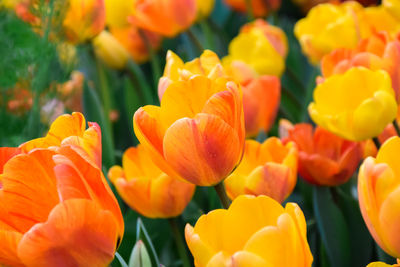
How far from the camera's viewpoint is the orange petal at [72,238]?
343 millimetres

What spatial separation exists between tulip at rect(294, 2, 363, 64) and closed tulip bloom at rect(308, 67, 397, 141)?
0.20 meters

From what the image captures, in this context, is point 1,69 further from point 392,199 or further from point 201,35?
point 201,35

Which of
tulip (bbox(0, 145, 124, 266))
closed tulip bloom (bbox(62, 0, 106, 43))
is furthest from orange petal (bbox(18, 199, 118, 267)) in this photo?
closed tulip bloom (bbox(62, 0, 106, 43))

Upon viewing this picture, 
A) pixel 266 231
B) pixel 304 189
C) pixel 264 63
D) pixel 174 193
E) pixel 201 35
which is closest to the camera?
pixel 266 231

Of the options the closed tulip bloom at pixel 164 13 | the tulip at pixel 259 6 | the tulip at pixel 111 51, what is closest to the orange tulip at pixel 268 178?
the closed tulip bloom at pixel 164 13

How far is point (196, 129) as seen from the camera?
1.36 ft

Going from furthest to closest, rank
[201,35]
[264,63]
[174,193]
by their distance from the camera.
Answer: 1. [201,35]
2. [264,63]
3. [174,193]

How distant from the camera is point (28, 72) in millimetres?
815

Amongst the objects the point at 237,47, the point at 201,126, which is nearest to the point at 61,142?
the point at 201,126

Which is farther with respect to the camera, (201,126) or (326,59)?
(326,59)

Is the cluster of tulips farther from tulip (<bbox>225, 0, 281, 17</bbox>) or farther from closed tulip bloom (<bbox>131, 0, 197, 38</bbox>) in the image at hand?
tulip (<bbox>225, 0, 281, 17</bbox>)

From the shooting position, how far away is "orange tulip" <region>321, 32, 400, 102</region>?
1.93 ft

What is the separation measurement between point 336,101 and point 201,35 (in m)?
0.78

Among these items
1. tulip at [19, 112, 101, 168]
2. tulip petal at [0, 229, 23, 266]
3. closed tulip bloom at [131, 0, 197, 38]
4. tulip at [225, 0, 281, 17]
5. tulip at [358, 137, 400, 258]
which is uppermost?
tulip at [19, 112, 101, 168]
